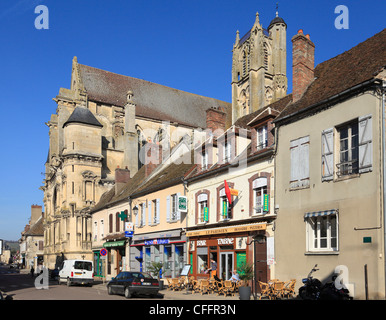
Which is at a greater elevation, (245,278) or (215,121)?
(215,121)

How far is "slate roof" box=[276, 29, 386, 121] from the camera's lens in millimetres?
14812

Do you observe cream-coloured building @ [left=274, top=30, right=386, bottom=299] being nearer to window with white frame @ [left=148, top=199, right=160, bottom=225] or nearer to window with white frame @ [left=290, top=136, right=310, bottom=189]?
window with white frame @ [left=290, top=136, right=310, bottom=189]

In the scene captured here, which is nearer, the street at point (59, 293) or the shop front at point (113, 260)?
the street at point (59, 293)

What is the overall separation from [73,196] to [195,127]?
24.3m

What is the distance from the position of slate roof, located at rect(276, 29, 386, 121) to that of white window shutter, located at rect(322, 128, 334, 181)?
128 centimetres

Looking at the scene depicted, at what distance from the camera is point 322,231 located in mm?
15250

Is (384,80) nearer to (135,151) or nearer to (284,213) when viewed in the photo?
(284,213)

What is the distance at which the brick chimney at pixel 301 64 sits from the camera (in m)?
18.3

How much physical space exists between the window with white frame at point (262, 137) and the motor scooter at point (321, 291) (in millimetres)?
6376

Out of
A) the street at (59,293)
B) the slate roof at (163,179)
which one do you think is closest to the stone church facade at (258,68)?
the slate roof at (163,179)

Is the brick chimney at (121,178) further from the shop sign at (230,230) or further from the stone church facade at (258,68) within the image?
the stone church facade at (258,68)

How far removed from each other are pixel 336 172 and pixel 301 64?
5825 mm

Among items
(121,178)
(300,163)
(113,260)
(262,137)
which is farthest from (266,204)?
(121,178)

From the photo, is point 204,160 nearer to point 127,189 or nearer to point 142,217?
point 142,217
